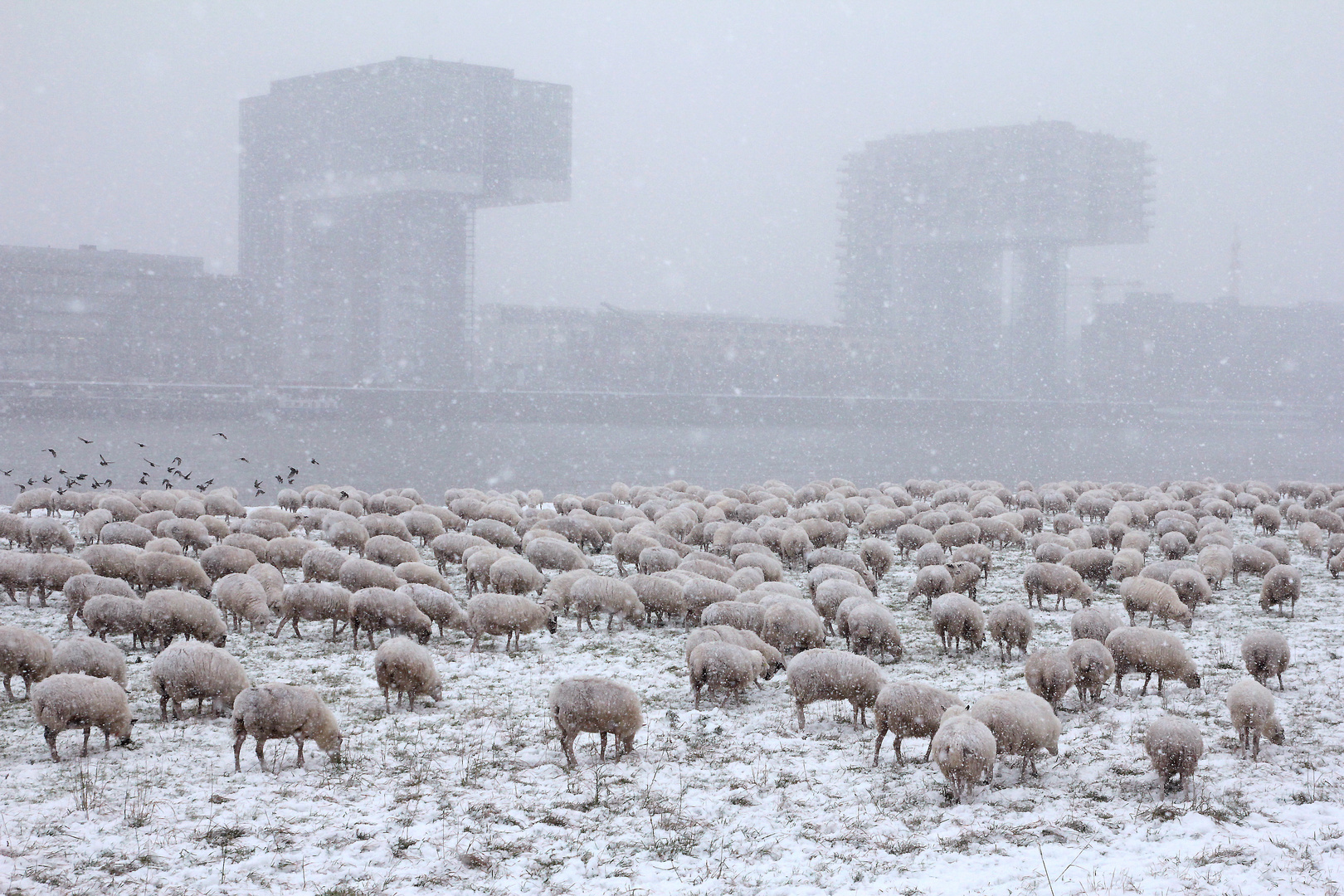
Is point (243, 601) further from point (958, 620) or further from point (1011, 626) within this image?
point (1011, 626)

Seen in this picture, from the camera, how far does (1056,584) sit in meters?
14.5

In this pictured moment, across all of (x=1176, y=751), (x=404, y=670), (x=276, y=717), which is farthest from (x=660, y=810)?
(x=1176, y=751)

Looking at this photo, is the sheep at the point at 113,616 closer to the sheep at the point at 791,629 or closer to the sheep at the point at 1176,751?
the sheep at the point at 791,629

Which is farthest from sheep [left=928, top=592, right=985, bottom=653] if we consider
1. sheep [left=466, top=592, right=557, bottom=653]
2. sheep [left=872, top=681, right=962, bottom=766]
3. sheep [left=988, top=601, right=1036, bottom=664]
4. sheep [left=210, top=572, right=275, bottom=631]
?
sheep [left=210, top=572, right=275, bottom=631]

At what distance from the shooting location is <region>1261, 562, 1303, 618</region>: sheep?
540 inches

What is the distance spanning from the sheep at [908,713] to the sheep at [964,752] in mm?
492

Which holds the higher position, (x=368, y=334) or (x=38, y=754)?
(x=368, y=334)

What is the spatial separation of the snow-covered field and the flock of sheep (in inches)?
13.1

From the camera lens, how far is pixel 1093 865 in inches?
261

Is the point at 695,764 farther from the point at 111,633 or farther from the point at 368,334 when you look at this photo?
the point at 368,334

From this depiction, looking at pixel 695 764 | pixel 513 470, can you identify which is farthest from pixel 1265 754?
pixel 513 470

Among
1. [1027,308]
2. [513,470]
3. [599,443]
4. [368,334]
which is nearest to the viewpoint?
[513,470]

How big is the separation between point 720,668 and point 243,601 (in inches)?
268

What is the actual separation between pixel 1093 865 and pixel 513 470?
72852mm
